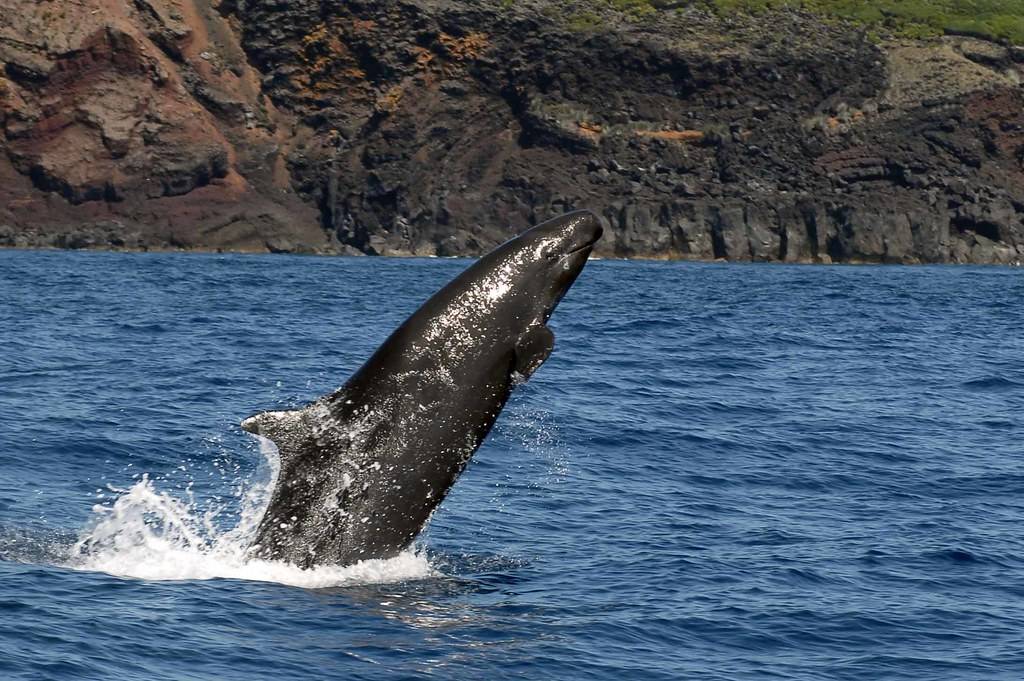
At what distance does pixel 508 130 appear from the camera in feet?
409

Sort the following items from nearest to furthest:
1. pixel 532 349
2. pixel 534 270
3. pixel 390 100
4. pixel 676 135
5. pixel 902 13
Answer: pixel 532 349 → pixel 534 270 → pixel 390 100 → pixel 676 135 → pixel 902 13

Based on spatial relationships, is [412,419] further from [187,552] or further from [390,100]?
[390,100]

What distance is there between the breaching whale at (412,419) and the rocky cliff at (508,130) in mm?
100938

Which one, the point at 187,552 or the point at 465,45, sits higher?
the point at 465,45

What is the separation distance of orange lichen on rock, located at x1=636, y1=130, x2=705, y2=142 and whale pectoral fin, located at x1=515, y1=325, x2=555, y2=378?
113734 millimetres

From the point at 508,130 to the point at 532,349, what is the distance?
114 meters

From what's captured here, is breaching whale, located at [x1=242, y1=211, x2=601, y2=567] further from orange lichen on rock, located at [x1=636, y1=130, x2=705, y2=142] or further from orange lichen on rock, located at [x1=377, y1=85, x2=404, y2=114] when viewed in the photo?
orange lichen on rock, located at [x1=636, y1=130, x2=705, y2=142]

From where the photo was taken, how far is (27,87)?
10950 centimetres

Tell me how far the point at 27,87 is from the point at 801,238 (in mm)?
60748

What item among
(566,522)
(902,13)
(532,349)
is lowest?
(566,522)

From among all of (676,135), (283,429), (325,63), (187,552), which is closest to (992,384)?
(187,552)

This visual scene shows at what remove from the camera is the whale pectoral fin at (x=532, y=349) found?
1214cm

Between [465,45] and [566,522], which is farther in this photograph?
[465,45]

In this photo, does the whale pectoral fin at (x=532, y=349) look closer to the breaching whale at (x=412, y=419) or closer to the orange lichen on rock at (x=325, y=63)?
the breaching whale at (x=412, y=419)
